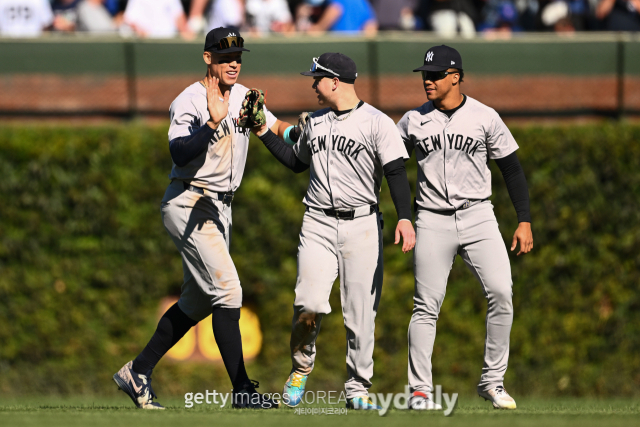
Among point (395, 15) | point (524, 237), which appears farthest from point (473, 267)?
point (395, 15)

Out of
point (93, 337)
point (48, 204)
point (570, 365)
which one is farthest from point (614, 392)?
point (48, 204)

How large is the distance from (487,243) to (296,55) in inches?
160

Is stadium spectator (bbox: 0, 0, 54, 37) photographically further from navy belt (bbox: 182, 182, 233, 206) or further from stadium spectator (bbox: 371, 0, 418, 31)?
navy belt (bbox: 182, 182, 233, 206)

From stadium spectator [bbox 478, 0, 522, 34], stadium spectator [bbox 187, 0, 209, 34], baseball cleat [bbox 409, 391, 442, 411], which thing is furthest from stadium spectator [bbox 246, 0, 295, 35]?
baseball cleat [bbox 409, 391, 442, 411]

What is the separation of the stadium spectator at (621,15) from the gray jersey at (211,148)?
5736 mm

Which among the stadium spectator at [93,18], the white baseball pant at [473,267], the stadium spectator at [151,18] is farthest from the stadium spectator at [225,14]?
the white baseball pant at [473,267]

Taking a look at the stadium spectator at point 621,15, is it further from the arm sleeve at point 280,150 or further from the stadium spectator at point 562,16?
the arm sleeve at point 280,150

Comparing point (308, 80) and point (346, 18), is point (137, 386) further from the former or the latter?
point (346, 18)

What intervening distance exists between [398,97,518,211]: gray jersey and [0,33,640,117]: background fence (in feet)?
11.1

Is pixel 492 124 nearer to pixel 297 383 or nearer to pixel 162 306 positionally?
pixel 297 383

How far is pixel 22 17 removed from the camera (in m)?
9.52

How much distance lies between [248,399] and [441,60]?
239cm

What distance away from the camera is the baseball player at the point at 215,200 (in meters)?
5.51

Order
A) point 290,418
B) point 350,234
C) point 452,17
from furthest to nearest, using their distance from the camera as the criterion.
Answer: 1. point 452,17
2. point 350,234
3. point 290,418
